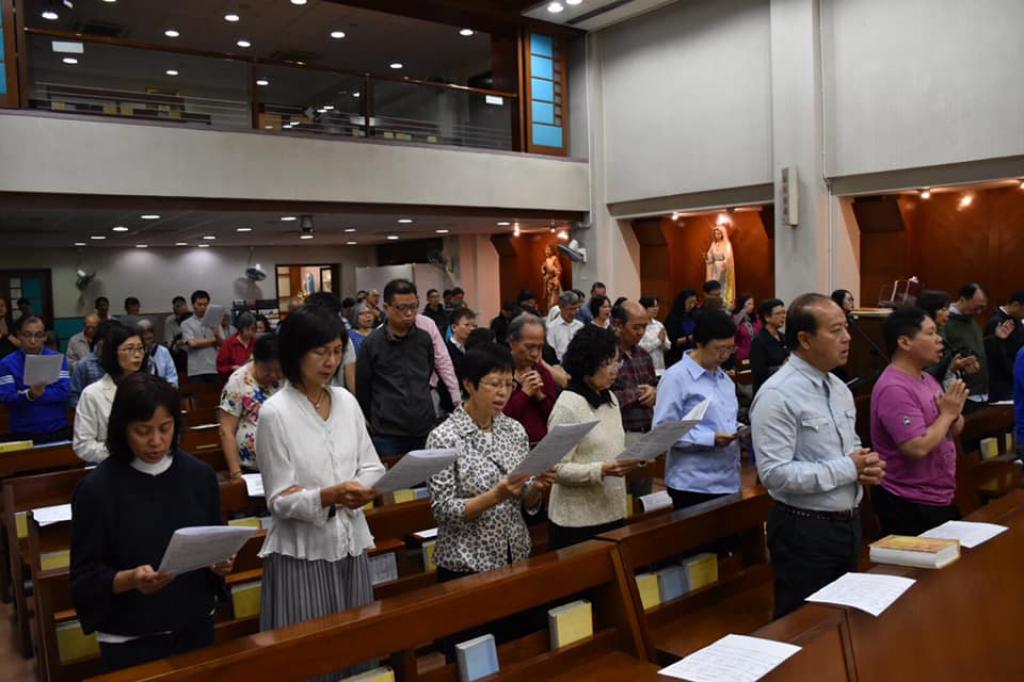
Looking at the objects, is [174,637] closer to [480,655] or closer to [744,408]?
[480,655]

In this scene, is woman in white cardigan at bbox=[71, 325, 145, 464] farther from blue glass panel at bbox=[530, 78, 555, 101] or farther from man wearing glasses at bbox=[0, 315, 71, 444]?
blue glass panel at bbox=[530, 78, 555, 101]

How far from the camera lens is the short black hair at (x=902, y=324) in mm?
3021

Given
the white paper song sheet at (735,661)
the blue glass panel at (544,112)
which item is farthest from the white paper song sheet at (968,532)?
the blue glass panel at (544,112)

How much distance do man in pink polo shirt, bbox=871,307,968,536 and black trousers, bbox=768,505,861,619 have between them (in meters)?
0.56

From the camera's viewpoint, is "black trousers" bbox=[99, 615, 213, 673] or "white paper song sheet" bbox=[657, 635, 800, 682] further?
"black trousers" bbox=[99, 615, 213, 673]

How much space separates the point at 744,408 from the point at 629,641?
4.81m

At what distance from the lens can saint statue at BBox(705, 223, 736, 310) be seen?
11367mm

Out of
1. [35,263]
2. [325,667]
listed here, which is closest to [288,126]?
[35,263]

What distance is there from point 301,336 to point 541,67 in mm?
10032

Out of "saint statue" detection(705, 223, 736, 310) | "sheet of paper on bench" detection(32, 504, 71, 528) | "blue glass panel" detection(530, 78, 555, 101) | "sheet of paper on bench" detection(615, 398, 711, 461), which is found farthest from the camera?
"blue glass panel" detection(530, 78, 555, 101)

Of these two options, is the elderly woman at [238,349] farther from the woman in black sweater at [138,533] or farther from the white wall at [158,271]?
the white wall at [158,271]

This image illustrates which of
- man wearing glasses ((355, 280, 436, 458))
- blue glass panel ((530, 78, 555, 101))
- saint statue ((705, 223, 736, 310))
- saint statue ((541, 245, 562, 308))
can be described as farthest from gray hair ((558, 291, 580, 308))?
saint statue ((541, 245, 562, 308))

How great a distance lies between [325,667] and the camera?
199 centimetres

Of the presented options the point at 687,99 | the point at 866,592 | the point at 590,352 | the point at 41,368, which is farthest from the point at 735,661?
the point at 687,99
